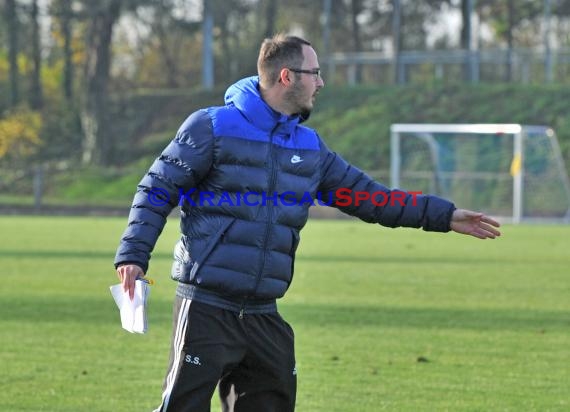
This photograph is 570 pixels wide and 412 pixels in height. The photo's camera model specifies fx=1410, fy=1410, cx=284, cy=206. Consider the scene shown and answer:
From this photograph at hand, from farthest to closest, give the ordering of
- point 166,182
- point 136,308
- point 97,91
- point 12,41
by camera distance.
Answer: point 12,41, point 97,91, point 166,182, point 136,308

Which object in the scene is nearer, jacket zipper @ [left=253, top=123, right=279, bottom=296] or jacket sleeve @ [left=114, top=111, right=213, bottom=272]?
jacket sleeve @ [left=114, top=111, right=213, bottom=272]

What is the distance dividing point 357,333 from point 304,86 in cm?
626

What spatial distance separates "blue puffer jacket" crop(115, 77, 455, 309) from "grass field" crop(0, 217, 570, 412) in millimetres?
2575

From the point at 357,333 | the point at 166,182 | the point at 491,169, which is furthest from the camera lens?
the point at 491,169

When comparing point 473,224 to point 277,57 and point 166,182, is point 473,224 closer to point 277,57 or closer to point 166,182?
point 277,57

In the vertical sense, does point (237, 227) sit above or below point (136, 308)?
above

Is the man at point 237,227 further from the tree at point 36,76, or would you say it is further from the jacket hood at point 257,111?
the tree at point 36,76

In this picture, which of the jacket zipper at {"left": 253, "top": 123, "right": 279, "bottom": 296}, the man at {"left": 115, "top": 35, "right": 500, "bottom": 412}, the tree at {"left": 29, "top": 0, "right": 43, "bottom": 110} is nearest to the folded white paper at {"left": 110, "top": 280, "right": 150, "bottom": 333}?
the man at {"left": 115, "top": 35, "right": 500, "bottom": 412}

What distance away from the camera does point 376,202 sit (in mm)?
6441

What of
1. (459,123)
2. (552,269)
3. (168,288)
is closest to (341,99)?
(459,123)

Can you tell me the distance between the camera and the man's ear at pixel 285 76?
6004 millimetres

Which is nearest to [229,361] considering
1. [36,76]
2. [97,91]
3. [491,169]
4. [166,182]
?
[166,182]

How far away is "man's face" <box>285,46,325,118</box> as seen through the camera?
603 centimetres

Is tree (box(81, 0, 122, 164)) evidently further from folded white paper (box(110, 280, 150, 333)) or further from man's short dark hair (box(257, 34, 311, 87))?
folded white paper (box(110, 280, 150, 333))
